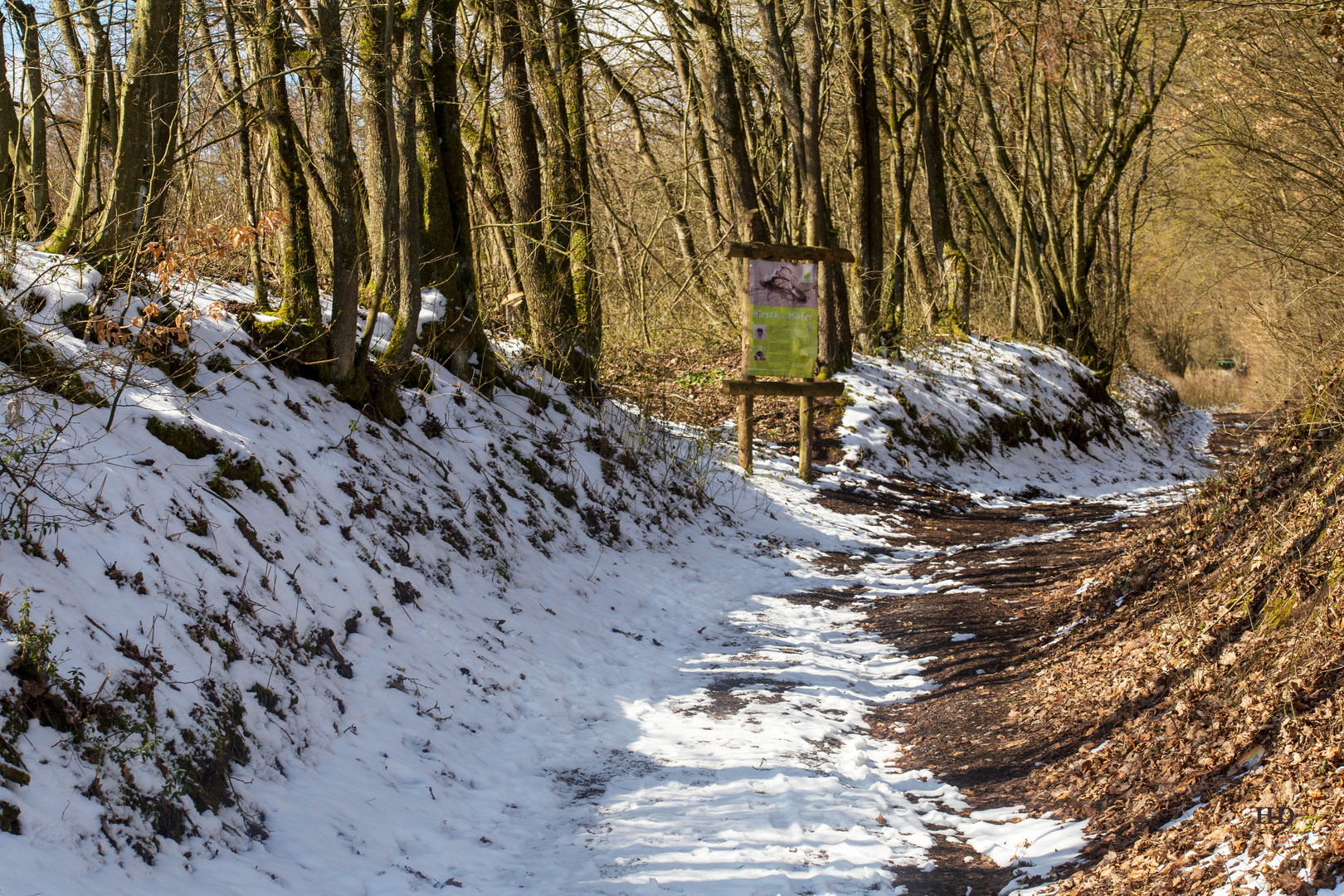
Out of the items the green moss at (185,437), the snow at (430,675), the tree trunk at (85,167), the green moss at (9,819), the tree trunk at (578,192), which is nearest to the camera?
the green moss at (9,819)

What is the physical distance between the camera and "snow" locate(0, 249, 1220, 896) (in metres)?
3.56

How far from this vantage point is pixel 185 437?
5293mm

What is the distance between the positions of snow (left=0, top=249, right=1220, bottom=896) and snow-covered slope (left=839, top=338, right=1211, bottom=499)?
500 cm

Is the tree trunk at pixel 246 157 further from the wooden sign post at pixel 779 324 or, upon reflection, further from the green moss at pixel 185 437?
the wooden sign post at pixel 779 324

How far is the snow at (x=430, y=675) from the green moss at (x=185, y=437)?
0.07 m

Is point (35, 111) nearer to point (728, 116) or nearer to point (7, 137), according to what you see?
point (7, 137)

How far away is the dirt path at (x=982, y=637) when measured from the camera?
14.2ft

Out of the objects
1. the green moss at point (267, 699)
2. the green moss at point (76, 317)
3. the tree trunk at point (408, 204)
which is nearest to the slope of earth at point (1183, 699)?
the green moss at point (267, 699)

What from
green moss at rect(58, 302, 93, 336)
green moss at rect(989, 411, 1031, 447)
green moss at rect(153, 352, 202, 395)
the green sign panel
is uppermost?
the green sign panel

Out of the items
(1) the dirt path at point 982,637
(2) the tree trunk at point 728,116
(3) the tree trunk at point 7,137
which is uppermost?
(2) the tree trunk at point 728,116

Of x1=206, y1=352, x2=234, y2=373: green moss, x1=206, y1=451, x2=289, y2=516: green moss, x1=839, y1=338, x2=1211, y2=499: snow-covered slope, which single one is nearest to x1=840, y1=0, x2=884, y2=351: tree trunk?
x1=839, y1=338, x2=1211, y2=499: snow-covered slope

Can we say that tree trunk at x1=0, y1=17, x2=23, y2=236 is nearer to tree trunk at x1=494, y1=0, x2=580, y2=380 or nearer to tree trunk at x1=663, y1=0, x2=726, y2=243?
tree trunk at x1=494, y1=0, x2=580, y2=380

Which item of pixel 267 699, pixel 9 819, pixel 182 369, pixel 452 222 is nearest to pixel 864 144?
pixel 452 222

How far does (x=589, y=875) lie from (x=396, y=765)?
1.15 metres
